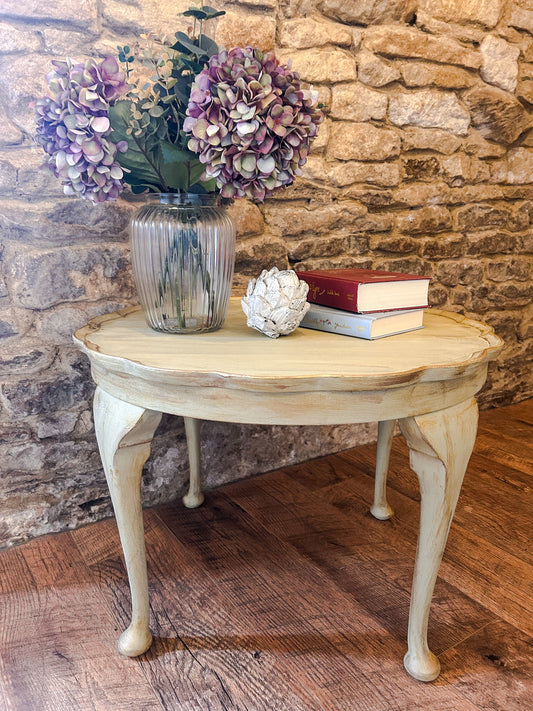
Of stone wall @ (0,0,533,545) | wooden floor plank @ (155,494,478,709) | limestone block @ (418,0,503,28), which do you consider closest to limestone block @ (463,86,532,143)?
stone wall @ (0,0,533,545)

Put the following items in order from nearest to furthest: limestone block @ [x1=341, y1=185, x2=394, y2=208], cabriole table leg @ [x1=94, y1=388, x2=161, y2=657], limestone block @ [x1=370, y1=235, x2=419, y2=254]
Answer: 1. cabriole table leg @ [x1=94, y1=388, x2=161, y2=657]
2. limestone block @ [x1=341, y1=185, x2=394, y2=208]
3. limestone block @ [x1=370, y1=235, x2=419, y2=254]

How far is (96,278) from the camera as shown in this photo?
1.43 metres

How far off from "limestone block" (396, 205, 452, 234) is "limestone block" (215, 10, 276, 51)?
0.75 metres

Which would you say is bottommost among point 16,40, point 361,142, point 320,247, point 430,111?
point 320,247

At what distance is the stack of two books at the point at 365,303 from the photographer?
1091mm

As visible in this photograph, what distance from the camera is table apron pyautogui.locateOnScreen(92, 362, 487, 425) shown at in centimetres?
86

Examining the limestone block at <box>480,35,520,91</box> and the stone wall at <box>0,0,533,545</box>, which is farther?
the limestone block at <box>480,35,520,91</box>

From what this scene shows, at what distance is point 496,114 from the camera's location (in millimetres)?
2084

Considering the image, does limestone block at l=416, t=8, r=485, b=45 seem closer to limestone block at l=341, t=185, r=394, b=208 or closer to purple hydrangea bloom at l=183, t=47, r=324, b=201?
limestone block at l=341, t=185, r=394, b=208

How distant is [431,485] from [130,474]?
0.55 m

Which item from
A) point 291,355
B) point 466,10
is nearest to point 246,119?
point 291,355

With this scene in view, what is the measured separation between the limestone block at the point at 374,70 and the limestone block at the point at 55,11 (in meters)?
0.85

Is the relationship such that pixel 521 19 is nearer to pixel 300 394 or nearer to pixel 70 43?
pixel 70 43

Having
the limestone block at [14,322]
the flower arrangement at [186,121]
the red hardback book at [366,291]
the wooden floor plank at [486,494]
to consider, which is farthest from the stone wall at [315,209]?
the red hardback book at [366,291]
